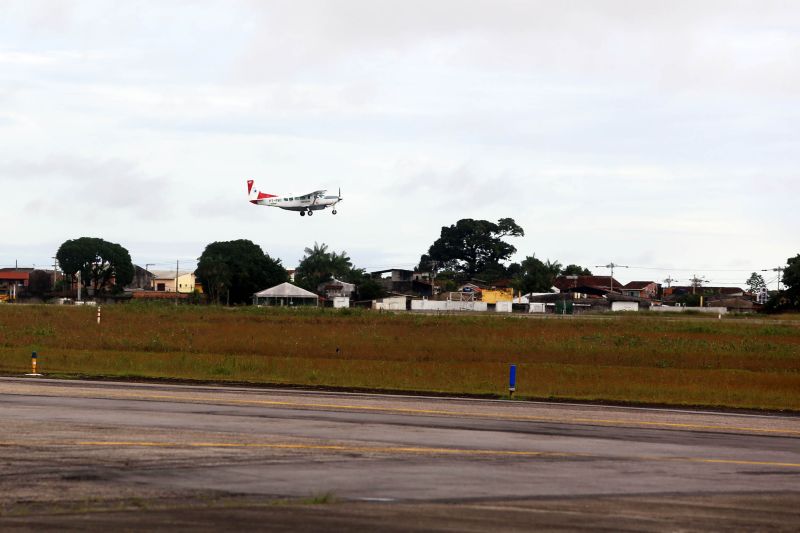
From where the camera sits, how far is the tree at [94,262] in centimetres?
18225

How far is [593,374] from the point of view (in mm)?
41875

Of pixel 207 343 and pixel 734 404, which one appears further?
pixel 207 343

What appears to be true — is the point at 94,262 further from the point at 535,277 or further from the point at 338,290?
the point at 535,277

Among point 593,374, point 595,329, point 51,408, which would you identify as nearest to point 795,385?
point 593,374

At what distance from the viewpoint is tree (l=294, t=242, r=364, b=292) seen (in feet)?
555

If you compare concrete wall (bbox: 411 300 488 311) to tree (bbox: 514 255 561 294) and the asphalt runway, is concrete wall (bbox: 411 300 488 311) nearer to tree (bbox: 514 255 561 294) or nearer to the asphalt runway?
tree (bbox: 514 255 561 294)

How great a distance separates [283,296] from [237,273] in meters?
16.5

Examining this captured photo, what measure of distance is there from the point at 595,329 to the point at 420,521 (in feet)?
215

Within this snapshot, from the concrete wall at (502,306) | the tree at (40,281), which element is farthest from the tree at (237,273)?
the tree at (40,281)

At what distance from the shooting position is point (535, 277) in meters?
178

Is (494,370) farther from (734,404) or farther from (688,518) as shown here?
(688,518)

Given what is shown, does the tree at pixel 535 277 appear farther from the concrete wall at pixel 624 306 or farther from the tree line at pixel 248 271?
the concrete wall at pixel 624 306

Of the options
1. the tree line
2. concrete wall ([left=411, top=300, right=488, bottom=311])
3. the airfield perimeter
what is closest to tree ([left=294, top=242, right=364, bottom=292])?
the tree line

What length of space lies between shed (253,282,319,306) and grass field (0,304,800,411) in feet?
148
